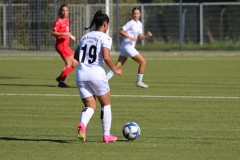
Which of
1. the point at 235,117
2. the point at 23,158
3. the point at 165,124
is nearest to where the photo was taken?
the point at 23,158

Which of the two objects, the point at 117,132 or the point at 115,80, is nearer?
the point at 117,132

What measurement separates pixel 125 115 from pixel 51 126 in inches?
73.8

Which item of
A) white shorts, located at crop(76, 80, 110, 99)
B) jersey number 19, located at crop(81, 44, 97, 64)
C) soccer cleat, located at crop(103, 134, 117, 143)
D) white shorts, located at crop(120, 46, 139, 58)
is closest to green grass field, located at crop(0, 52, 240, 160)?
soccer cleat, located at crop(103, 134, 117, 143)

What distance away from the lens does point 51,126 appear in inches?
468

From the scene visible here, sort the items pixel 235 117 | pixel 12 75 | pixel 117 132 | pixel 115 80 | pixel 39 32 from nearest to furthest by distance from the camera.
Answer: pixel 117 132 < pixel 235 117 < pixel 115 80 < pixel 12 75 < pixel 39 32

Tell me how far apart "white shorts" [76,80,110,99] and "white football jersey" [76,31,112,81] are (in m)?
0.07

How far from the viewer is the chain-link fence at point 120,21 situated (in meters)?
37.2

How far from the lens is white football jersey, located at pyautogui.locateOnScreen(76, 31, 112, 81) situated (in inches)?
397

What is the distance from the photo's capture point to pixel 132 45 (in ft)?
64.7

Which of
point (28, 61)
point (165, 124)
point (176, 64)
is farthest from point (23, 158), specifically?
point (28, 61)

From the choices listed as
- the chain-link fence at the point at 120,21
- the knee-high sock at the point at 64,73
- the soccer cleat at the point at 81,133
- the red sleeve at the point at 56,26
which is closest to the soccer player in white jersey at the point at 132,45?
the knee-high sock at the point at 64,73

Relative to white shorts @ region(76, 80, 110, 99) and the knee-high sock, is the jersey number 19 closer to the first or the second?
white shorts @ region(76, 80, 110, 99)

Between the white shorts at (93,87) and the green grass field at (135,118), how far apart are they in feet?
2.34

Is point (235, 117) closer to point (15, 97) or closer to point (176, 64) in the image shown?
point (15, 97)
